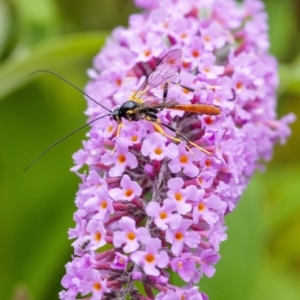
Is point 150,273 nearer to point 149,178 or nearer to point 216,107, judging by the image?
point 149,178

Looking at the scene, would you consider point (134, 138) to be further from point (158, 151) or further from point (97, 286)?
point (97, 286)

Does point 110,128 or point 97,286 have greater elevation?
point 110,128

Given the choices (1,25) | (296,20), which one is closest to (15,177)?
(1,25)

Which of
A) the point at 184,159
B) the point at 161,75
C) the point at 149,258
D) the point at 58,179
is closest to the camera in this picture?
the point at 149,258

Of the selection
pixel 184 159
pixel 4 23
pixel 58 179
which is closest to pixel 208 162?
pixel 184 159

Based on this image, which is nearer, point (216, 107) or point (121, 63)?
point (216, 107)

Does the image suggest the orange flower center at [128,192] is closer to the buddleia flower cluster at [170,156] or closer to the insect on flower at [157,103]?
the buddleia flower cluster at [170,156]

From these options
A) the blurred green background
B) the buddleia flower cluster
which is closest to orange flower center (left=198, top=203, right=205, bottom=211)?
the buddleia flower cluster
